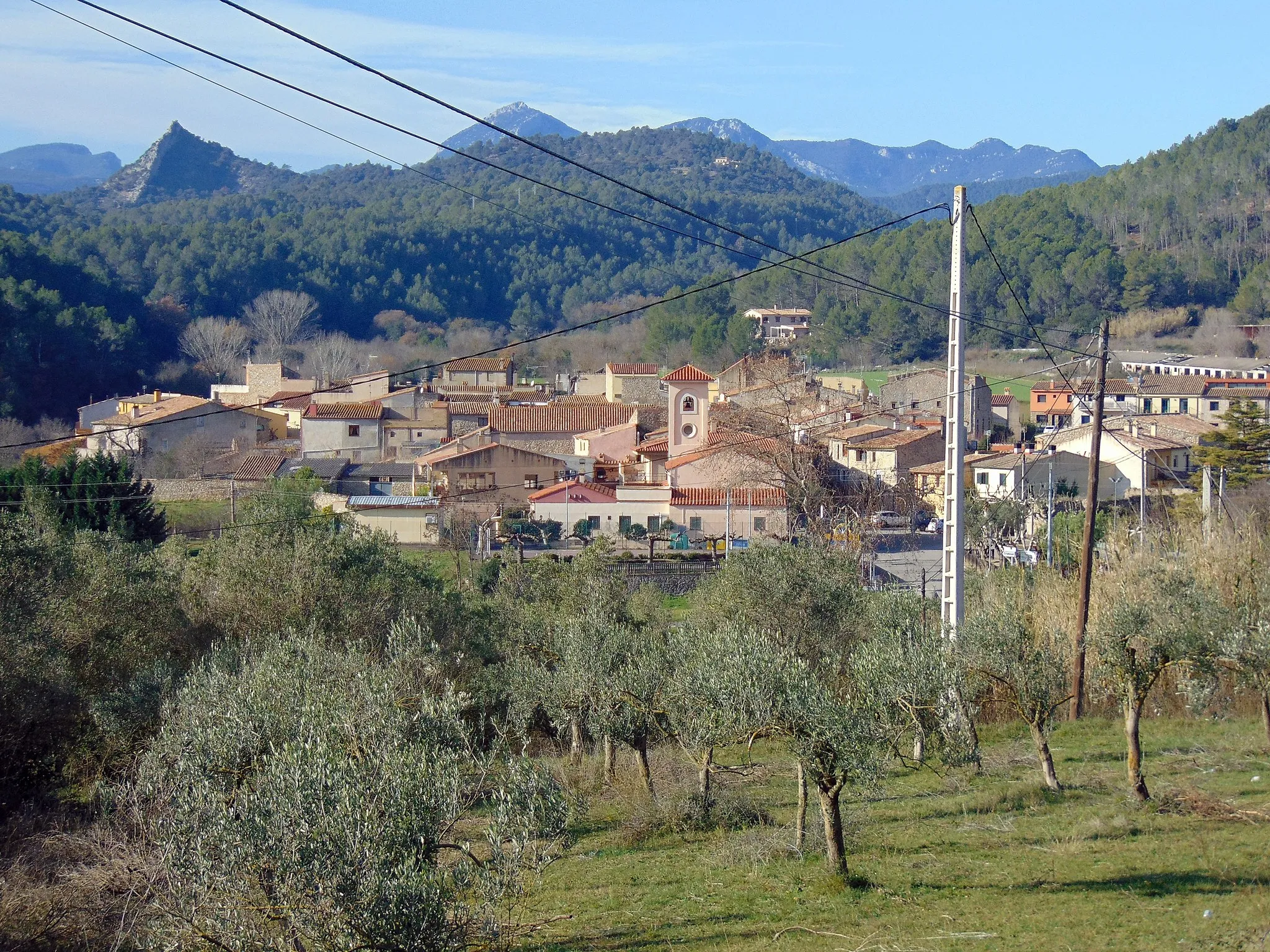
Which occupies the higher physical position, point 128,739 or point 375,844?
point 375,844

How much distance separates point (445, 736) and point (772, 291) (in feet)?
280

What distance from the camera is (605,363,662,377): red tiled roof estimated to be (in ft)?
185

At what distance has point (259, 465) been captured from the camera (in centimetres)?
3991

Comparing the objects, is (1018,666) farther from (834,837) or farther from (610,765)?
(610,765)

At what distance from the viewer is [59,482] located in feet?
84.1

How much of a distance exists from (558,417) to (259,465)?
12468 mm

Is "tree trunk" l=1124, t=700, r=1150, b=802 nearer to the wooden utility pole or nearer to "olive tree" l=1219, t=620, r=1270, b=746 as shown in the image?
"olive tree" l=1219, t=620, r=1270, b=746

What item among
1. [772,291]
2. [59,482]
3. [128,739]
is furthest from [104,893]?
[772,291]

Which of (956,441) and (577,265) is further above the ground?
(577,265)

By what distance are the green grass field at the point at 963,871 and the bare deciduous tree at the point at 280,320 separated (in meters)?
73.1

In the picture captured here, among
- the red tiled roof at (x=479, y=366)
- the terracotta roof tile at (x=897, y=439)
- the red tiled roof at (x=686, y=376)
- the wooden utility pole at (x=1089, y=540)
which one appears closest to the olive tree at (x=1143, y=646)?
the wooden utility pole at (x=1089, y=540)

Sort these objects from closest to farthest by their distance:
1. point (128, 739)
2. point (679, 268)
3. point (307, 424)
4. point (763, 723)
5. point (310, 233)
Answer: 1. point (763, 723)
2. point (128, 739)
3. point (307, 424)
4. point (310, 233)
5. point (679, 268)

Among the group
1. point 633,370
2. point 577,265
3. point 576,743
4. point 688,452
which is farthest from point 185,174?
point 576,743

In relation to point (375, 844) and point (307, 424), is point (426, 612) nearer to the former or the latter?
point (375, 844)
